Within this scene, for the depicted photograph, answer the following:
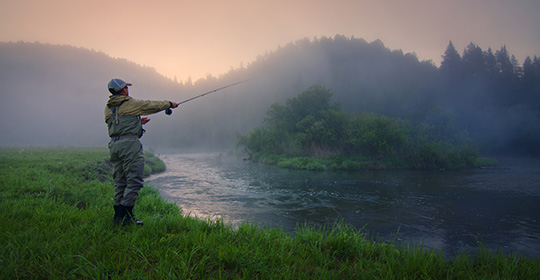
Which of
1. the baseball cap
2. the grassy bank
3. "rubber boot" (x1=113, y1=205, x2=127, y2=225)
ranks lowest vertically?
the grassy bank

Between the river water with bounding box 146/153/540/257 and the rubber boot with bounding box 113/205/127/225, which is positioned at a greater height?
the rubber boot with bounding box 113/205/127/225

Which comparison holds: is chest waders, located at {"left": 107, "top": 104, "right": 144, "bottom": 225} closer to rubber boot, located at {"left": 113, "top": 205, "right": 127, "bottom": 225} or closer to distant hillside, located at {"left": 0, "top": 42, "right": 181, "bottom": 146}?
rubber boot, located at {"left": 113, "top": 205, "right": 127, "bottom": 225}

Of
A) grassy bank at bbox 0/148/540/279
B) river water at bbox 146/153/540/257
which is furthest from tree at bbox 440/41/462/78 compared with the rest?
grassy bank at bbox 0/148/540/279

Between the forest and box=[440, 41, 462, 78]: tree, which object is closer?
the forest

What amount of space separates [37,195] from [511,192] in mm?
22300

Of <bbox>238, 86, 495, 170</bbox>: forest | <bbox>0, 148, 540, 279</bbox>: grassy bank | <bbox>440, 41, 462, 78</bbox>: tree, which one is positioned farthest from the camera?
<bbox>440, 41, 462, 78</bbox>: tree

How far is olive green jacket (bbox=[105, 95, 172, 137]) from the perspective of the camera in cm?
439

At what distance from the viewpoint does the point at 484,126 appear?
5409cm

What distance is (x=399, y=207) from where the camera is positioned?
12.0 m

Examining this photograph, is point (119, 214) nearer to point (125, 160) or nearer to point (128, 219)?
point (128, 219)

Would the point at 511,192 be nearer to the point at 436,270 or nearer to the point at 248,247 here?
the point at 436,270

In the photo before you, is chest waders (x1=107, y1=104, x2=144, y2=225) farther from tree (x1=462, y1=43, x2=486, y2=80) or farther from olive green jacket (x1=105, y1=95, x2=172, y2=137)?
tree (x1=462, y1=43, x2=486, y2=80)

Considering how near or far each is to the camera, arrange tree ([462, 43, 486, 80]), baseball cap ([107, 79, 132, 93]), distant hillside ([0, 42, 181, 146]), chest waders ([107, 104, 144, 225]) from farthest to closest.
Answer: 1. distant hillside ([0, 42, 181, 146])
2. tree ([462, 43, 486, 80])
3. baseball cap ([107, 79, 132, 93])
4. chest waders ([107, 104, 144, 225])

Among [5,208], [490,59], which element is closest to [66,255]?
[5,208]
